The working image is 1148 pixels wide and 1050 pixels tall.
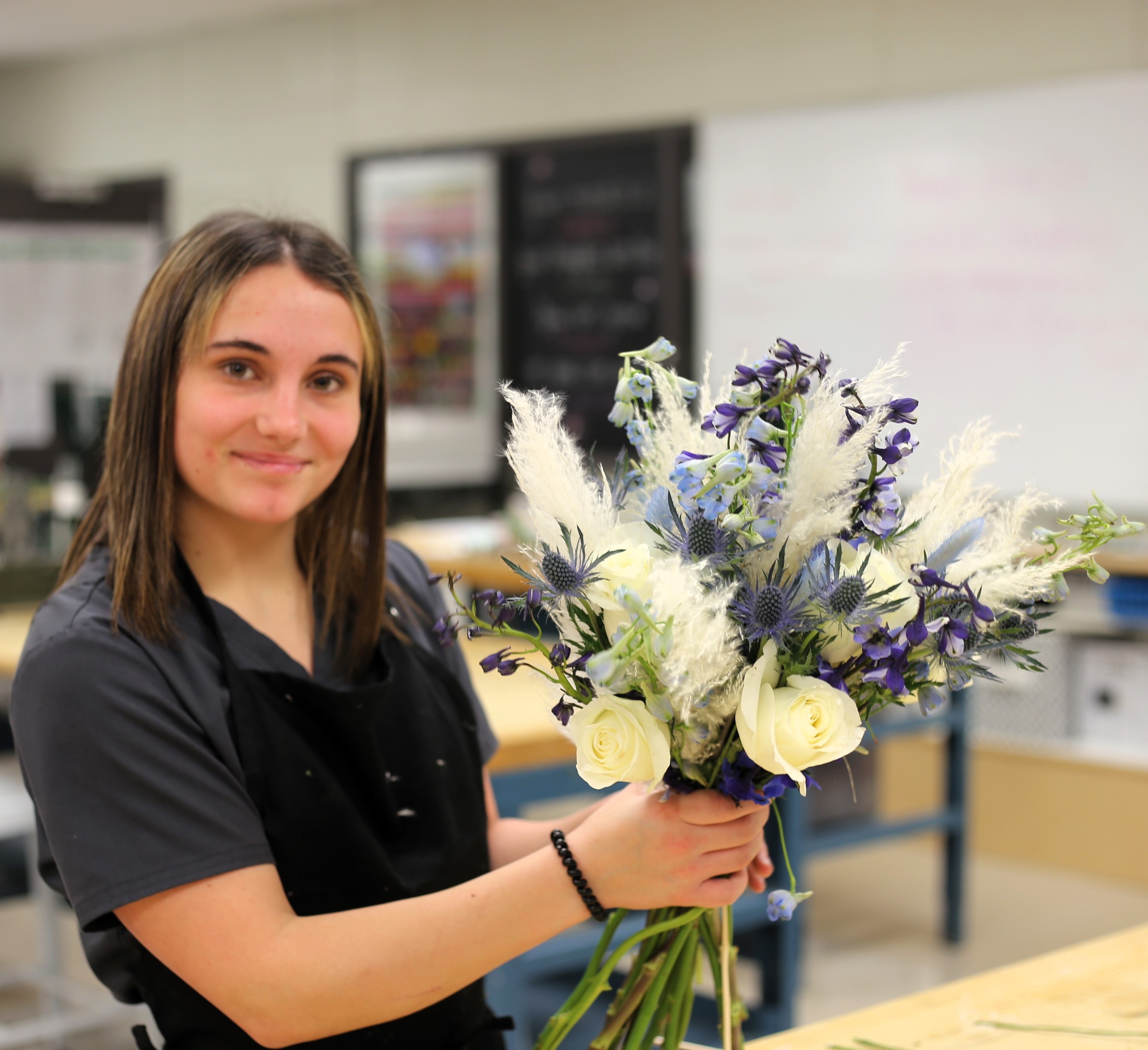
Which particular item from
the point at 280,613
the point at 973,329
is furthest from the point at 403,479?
the point at 280,613

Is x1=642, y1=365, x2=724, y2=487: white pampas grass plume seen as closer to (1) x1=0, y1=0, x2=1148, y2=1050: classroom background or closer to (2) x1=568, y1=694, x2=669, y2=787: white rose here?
(2) x1=568, y1=694, x2=669, y2=787: white rose

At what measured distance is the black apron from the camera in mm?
1271

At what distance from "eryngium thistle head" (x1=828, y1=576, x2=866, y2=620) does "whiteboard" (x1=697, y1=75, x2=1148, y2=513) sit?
3418 millimetres

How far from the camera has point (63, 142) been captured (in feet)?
24.7

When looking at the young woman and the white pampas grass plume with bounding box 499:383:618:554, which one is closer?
the white pampas grass plume with bounding box 499:383:618:554

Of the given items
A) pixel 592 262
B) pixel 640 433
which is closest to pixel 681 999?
pixel 640 433

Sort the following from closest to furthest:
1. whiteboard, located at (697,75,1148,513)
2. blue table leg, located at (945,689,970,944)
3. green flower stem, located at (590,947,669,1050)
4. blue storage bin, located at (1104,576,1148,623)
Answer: green flower stem, located at (590,947,669,1050) → blue table leg, located at (945,689,970,944) → blue storage bin, located at (1104,576,1148,623) → whiteboard, located at (697,75,1148,513)

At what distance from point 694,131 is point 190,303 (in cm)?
415

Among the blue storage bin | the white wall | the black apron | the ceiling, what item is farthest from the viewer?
the ceiling

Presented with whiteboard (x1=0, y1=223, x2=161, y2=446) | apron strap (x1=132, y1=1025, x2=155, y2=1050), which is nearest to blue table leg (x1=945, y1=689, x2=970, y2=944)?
apron strap (x1=132, y1=1025, x2=155, y2=1050)

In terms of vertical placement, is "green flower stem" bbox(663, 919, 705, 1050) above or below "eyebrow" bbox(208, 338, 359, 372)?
below

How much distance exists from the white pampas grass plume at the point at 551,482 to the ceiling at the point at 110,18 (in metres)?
5.54

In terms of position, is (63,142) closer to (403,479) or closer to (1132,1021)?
(403,479)

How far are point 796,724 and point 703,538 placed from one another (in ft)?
0.46
